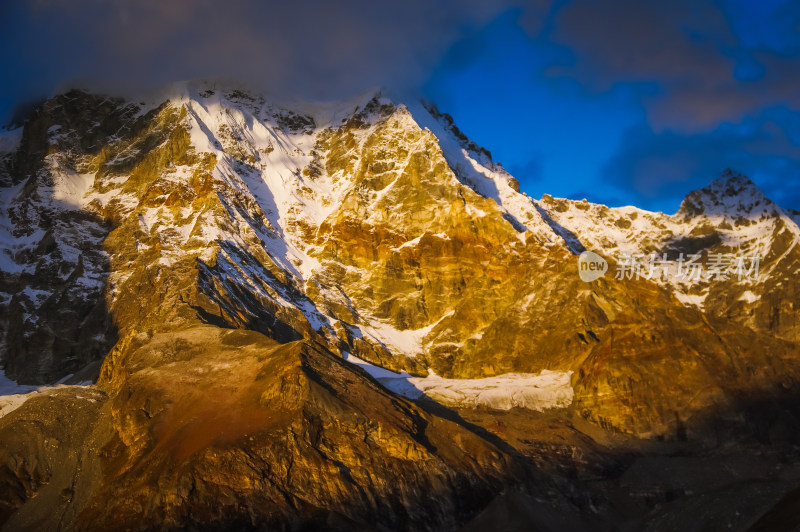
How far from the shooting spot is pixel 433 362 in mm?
175375

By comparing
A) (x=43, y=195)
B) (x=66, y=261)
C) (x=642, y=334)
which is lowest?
(x=642, y=334)

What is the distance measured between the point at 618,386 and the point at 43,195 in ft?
465

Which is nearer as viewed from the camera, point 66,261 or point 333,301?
point 66,261

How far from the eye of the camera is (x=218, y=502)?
74438 mm

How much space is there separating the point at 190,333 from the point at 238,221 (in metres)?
82.0

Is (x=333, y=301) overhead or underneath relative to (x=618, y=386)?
overhead

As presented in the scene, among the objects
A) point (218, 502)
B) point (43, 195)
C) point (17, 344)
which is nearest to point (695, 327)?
point (218, 502)

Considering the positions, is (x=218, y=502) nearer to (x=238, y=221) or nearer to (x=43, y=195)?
(x=238, y=221)

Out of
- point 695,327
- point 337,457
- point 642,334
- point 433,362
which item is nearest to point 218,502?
point 337,457

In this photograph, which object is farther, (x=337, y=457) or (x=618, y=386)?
(x=618, y=386)

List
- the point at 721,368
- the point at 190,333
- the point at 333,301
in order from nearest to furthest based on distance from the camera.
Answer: the point at 190,333 → the point at 721,368 → the point at 333,301

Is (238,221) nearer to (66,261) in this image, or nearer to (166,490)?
(66,261)

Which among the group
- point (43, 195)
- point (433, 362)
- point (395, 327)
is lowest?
point (433, 362)

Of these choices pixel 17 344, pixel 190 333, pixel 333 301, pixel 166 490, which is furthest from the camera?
pixel 333 301
